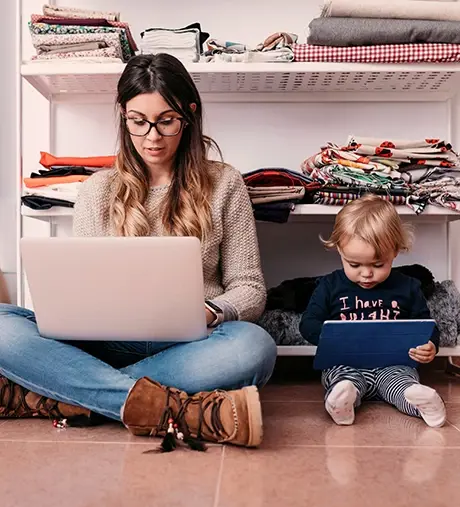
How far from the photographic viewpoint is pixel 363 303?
1.67 m

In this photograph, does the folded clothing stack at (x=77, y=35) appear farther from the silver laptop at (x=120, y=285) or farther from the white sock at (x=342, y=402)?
the white sock at (x=342, y=402)

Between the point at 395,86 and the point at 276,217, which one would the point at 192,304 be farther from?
the point at 395,86

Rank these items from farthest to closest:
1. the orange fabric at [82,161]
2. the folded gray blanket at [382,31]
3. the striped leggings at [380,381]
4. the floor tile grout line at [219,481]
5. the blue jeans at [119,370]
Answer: the orange fabric at [82,161], the folded gray blanket at [382,31], the striped leggings at [380,381], the blue jeans at [119,370], the floor tile grout line at [219,481]

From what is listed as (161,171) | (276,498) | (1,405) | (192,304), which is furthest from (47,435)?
(161,171)

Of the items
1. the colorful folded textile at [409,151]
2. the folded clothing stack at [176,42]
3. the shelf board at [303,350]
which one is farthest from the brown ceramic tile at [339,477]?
the folded clothing stack at [176,42]

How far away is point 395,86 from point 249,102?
445 mm

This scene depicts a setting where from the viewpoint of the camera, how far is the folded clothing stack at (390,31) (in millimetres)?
1796

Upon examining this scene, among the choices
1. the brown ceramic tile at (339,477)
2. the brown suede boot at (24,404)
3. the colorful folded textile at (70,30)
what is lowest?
the brown ceramic tile at (339,477)

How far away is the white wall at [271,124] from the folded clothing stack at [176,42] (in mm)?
303

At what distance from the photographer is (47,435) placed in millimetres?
1299

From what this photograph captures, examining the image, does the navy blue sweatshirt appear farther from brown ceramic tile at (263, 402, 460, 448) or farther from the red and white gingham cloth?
the red and white gingham cloth

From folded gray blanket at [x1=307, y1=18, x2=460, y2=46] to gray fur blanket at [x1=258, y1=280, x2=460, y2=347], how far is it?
0.70m

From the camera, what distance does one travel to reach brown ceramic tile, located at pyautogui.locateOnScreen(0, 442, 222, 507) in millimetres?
926

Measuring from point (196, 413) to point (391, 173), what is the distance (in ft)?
3.12
